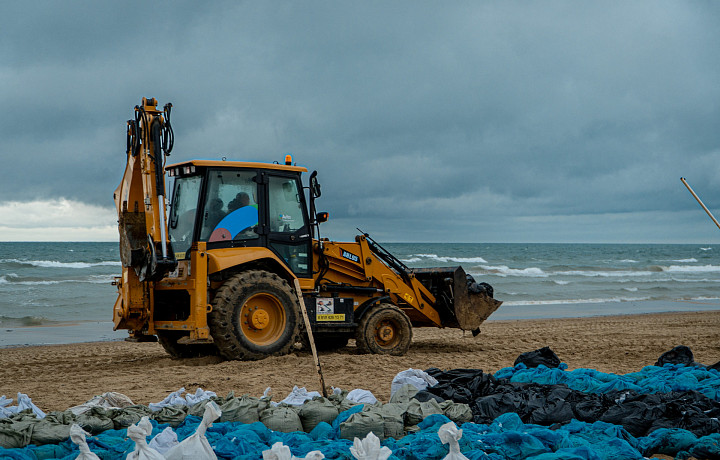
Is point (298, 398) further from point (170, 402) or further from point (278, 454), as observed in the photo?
point (278, 454)

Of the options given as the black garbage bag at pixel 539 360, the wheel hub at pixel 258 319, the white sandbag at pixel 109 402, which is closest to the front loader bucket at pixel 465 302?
the black garbage bag at pixel 539 360

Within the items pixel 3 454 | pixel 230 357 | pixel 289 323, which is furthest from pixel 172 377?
pixel 3 454

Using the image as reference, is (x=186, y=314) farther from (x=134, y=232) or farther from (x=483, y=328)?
(x=483, y=328)

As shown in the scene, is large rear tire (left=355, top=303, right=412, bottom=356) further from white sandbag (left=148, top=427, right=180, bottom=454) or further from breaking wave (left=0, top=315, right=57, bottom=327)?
breaking wave (left=0, top=315, right=57, bottom=327)

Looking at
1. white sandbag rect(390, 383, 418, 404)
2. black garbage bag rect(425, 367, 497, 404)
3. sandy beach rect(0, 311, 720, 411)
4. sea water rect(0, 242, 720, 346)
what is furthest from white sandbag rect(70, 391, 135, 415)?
sea water rect(0, 242, 720, 346)

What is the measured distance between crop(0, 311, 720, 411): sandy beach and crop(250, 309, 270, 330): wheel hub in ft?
1.48

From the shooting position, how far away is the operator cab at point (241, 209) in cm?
902

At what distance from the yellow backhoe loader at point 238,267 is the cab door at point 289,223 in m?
0.01

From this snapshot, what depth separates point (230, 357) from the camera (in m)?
8.81

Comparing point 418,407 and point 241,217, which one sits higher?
point 241,217

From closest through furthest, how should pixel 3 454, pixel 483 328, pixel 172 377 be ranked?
pixel 3 454 < pixel 172 377 < pixel 483 328

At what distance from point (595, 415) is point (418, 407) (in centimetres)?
142

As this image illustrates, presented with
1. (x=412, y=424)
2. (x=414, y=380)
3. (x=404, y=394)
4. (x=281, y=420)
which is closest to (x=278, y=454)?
(x=281, y=420)

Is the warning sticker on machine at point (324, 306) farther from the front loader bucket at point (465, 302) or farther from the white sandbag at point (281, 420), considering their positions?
the white sandbag at point (281, 420)
